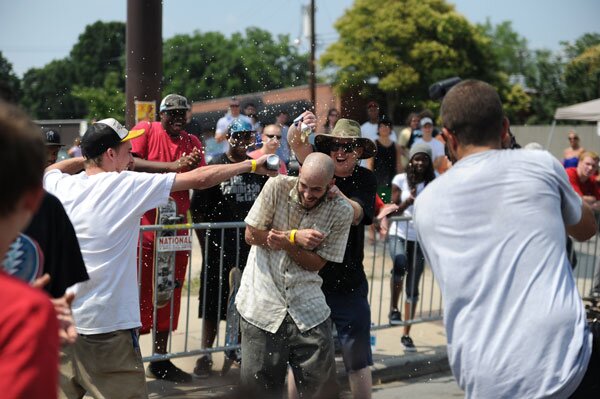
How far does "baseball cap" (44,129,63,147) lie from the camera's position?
259 inches

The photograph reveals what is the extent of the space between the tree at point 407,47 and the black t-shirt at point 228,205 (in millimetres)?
38050

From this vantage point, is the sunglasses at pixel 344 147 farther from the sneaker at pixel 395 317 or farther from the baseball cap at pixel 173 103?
the sneaker at pixel 395 317

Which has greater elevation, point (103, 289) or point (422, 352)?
point (103, 289)

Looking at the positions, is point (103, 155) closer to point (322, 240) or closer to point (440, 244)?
point (322, 240)

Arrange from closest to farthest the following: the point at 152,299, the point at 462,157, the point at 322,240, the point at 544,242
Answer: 1. the point at 544,242
2. the point at 462,157
3. the point at 322,240
4. the point at 152,299

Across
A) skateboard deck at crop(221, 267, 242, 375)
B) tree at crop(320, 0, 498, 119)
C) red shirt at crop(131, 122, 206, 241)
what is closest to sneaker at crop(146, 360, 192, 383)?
skateboard deck at crop(221, 267, 242, 375)

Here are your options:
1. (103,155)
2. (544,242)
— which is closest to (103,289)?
(103,155)

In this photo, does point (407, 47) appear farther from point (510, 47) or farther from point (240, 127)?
point (510, 47)

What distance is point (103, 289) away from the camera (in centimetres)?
430

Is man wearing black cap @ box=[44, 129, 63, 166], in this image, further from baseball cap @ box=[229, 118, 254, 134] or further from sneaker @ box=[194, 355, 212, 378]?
sneaker @ box=[194, 355, 212, 378]

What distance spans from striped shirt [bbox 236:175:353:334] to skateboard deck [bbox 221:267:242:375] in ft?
5.00

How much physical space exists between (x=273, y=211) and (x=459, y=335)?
2070 mm

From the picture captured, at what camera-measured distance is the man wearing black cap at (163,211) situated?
6.46 metres

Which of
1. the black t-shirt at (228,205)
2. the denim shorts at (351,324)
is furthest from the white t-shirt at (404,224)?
the denim shorts at (351,324)
